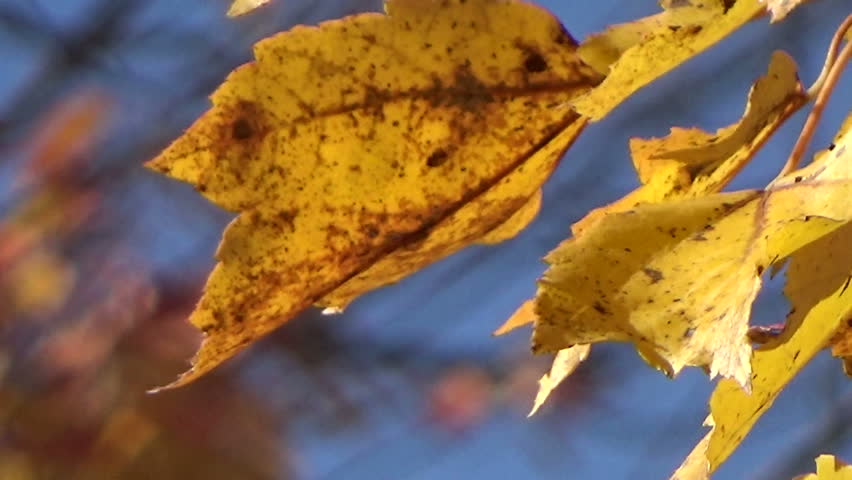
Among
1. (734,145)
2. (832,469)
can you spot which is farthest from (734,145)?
(832,469)

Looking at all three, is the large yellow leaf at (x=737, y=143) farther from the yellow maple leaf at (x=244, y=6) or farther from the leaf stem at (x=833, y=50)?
the yellow maple leaf at (x=244, y=6)

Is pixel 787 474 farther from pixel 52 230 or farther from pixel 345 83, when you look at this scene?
pixel 345 83

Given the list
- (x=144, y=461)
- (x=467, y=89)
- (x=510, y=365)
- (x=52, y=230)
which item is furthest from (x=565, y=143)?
(x=510, y=365)

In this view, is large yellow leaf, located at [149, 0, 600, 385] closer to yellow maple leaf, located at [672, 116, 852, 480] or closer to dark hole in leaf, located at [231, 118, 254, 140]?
dark hole in leaf, located at [231, 118, 254, 140]

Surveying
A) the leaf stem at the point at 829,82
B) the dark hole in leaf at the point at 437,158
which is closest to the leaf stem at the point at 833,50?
the leaf stem at the point at 829,82

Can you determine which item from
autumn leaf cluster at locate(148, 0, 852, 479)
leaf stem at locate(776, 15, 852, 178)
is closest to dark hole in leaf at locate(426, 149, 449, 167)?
autumn leaf cluster at locate(148, 0, 852, 479)

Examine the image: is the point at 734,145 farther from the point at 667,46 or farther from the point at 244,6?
the point at 244,6

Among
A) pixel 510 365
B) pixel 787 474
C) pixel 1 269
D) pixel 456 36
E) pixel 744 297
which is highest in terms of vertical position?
pixel 1 269
